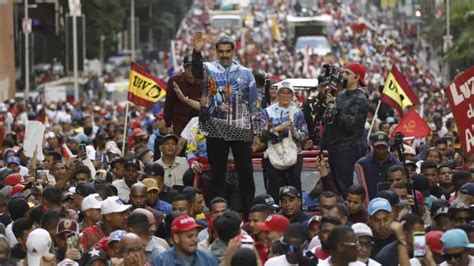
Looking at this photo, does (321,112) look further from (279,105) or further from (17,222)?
(17,222)

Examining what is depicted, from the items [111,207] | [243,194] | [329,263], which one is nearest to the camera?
[329,263]

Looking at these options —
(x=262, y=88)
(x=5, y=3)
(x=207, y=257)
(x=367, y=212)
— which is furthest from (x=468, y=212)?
(x=5, y=3)

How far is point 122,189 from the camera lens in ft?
58.5

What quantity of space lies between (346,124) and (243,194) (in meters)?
1.32

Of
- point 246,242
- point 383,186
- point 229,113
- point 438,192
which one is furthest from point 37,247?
point 438,192

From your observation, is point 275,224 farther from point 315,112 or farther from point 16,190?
point 16,190

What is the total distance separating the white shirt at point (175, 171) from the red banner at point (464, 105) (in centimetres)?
269

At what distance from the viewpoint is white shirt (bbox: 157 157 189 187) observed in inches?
720

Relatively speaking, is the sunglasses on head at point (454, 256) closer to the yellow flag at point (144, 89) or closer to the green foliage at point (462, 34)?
the yellow flag at point (144, 89)

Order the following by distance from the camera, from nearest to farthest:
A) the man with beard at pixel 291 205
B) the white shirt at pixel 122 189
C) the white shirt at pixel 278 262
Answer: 1. the white shirt at pixel 278 262
2. the man with beard at pixel 291 205
3. the white shirt at pixel 122 189

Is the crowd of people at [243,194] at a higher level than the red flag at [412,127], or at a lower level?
higher

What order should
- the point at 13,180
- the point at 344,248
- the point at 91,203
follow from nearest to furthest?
1. the point at 344,248
2. the point at 91,203
3. the point at 13,180

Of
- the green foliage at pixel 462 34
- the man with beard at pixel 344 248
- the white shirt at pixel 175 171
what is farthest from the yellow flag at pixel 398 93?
the green foliage at pixel 462 34

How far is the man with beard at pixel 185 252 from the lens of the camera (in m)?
12.8
